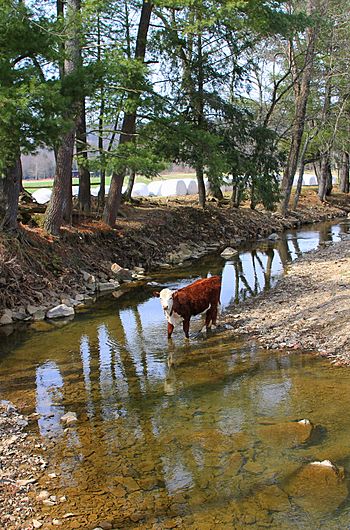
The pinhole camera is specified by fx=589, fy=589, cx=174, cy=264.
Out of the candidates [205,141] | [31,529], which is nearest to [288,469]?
[31,529]

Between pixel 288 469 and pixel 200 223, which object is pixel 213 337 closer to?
pixel 288 469

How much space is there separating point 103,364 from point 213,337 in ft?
7.50

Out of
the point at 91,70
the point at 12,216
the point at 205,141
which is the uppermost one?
the point at 91,70

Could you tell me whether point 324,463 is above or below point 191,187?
below

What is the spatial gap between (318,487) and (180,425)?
203 centimetres

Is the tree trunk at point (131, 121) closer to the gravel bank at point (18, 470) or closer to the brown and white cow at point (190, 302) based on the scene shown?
the brown and white cow at point (190, 302)

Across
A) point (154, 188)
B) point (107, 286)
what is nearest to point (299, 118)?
point (154, 188)

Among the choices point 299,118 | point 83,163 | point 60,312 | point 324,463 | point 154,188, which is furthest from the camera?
point 154,188

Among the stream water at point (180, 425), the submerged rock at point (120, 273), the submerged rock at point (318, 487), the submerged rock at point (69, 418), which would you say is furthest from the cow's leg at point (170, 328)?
the submerged rock at point (120, 273)

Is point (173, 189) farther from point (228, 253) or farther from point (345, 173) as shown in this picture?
point (228, 253)

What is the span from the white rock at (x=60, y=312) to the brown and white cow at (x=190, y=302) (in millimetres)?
3190

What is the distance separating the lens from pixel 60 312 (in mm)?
13445

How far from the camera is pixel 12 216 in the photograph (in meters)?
14.8

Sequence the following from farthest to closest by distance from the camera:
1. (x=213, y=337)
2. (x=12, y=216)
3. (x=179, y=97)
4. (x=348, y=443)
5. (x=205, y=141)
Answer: (x=179, y=97)
(x=205, y=141)
(x=12, y=216)
(x=213, y=337)
(x=348, y=443)
